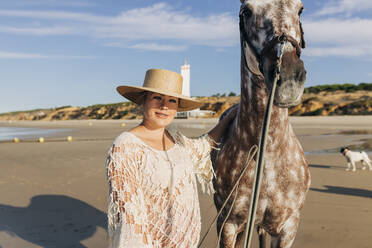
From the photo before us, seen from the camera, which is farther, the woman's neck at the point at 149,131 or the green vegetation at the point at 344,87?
the green vegetation at the point at 344,87

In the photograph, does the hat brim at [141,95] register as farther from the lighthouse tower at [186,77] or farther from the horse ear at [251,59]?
the lighthouse tower at [186,77]

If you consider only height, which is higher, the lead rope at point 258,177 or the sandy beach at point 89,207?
the lead rope at point 258,177

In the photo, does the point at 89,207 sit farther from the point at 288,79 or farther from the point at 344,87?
the point at 344,87

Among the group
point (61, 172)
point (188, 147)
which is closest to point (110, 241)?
point (188, 147)

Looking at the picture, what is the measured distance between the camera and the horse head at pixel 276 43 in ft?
4.94

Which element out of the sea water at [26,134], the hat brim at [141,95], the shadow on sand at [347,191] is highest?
the hat brim at [141,95]

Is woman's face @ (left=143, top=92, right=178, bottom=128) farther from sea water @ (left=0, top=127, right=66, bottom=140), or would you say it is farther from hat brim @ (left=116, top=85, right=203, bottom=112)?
sea water @ (left=0, top=127, right=66, bottom=140)

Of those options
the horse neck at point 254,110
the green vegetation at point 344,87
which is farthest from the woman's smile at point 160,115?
the green vegetation at point 344,87

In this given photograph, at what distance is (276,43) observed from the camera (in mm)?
1643

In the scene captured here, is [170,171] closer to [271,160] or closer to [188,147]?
[188,147]

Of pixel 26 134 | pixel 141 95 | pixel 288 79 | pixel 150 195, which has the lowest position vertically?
pixel 26 134

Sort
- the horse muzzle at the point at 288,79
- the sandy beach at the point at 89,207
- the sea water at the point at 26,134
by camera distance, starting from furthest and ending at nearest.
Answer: the sea water at the point at 26,134 → the sandy beach at the point at 89,207 → the horse muzzle at the point at 288,79

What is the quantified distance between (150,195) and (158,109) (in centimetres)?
56

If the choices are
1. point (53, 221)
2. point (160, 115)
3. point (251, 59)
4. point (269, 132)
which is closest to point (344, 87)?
point (53, 221)
